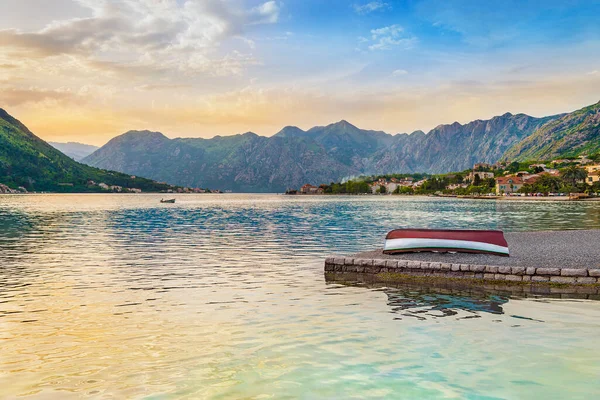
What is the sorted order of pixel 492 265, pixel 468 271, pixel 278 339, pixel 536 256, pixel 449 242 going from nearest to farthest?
pixel 278 339, pixel 468 271, pixel 492 265, pixel 536 256, pixel 449 242

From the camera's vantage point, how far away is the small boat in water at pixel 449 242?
2711 cm

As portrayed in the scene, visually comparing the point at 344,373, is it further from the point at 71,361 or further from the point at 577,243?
the point at 577,243

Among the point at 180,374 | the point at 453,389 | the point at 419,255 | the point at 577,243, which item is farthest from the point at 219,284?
the point at 577,243

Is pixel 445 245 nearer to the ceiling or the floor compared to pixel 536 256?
nearer to the ceiling

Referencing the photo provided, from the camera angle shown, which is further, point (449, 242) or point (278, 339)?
point (449, 242)

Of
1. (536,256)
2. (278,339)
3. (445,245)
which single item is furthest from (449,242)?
(278,339)

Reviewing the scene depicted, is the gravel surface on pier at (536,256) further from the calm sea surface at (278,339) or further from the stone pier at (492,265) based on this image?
the calm sea surface at (278,339)

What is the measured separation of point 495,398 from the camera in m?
10.6

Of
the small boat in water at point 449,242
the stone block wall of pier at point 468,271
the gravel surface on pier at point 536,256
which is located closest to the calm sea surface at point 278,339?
the stone block wall of pier at point 468,271

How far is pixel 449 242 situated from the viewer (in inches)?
1073

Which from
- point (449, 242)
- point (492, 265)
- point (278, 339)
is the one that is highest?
point (449, 242)

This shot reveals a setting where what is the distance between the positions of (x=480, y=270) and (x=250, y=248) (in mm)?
21550

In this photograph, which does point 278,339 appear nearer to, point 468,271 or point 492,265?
point 468,271

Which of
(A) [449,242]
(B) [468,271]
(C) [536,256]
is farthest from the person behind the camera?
(A) [449,242]
